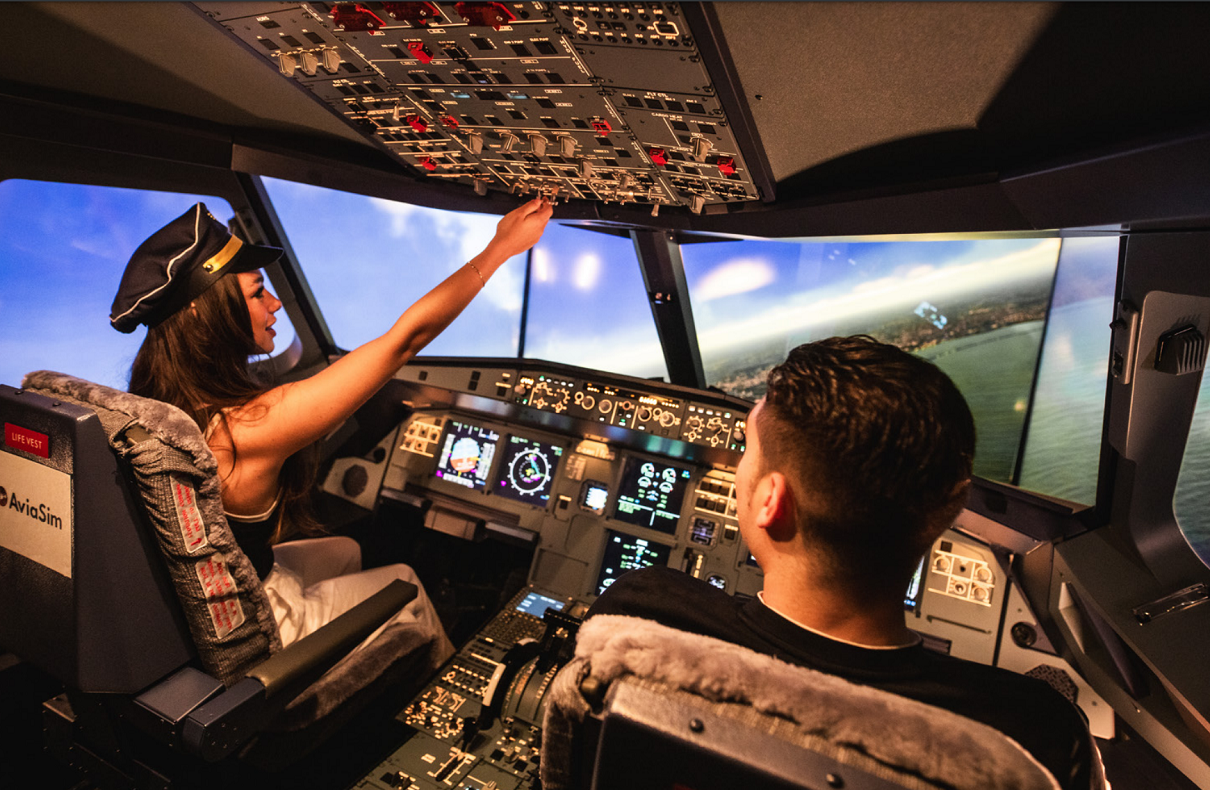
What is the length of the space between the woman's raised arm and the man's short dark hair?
40.6 inches

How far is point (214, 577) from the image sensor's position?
1.38m

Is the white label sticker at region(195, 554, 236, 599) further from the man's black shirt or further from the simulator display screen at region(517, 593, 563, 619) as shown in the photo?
the simulator display screen at region(517, 593, 563, 619)

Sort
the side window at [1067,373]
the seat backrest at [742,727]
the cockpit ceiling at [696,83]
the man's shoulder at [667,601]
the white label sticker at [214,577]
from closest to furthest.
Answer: the seat backrest at [742,727]
the man's shoulder at [667,601]
the cockpit ceiling at [696,83]
the white label sticker at [214,577]
the side window at [1067,373]

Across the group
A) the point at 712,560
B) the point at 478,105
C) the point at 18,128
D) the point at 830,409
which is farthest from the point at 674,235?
the point at 18,128

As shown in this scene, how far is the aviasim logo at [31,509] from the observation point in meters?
1.26

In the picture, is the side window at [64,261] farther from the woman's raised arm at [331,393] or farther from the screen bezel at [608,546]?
the screen bezel at [608,546]

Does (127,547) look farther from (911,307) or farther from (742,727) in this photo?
(911,307)

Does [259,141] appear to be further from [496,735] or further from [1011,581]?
[1011,581]

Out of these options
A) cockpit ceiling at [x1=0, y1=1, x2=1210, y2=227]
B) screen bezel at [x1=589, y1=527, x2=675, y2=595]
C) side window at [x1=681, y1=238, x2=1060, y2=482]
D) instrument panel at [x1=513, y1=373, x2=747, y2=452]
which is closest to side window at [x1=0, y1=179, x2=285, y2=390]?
cockpit ceiling at [x1=0, y1=1, x2=1210, y2=227]

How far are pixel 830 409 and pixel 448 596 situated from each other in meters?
2.96

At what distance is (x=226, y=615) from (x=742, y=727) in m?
1.29

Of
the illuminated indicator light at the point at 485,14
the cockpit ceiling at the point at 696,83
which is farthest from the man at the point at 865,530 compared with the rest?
the illuminated indicator light at the point at 485,14

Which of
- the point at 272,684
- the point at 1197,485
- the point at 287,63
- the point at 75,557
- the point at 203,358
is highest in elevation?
the point at 287,63

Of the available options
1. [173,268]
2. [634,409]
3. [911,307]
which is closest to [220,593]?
[173,268]
